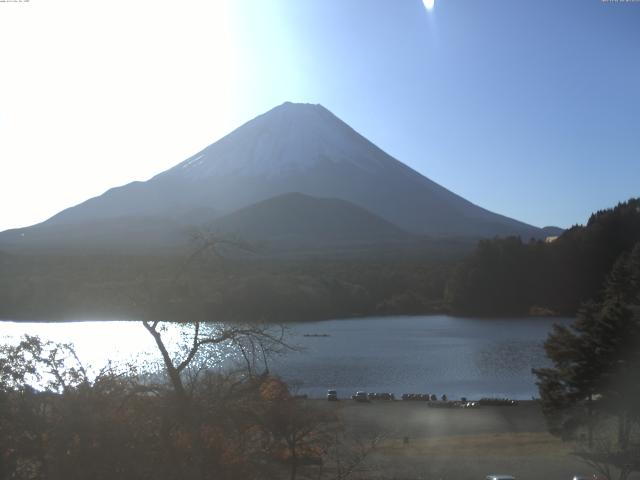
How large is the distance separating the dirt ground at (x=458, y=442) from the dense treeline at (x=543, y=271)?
28506 mm

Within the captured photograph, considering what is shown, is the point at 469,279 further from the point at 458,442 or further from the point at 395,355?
the point at 458,442

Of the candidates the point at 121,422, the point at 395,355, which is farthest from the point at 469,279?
the point at 121,422

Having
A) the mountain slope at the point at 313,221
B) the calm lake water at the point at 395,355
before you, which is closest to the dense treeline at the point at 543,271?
the calm lake water at the point at 395,355

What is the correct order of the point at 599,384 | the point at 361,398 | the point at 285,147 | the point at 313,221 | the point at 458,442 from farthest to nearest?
the point at 285,147, the point at 313,221, the point at 361,398, the point at 458,442, the point at 599,384

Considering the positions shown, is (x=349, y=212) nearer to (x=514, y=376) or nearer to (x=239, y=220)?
(x=239, y=220)

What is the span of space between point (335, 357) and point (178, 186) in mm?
63734

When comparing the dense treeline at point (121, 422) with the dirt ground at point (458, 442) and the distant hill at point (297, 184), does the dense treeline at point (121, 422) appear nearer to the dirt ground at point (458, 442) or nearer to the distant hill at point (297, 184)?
the dirt ground at point (458, 442)

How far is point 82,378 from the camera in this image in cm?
390

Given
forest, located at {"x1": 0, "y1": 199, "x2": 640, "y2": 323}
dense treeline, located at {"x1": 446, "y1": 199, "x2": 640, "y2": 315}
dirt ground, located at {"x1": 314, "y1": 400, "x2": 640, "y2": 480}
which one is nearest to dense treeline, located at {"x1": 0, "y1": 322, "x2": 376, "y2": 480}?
dirt ground, located at {"x1": 314, "y1": 400, "x2": 640, "y2": 480}

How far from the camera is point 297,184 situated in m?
89.1

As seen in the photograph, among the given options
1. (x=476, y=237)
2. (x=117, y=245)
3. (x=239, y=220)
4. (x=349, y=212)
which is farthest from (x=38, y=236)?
(x=476, y=237)

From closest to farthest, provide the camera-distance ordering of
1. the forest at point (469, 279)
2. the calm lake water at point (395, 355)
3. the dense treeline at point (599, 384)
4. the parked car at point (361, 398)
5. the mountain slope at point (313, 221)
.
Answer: the dense treeline at point (599, 384) < the parked car at point (361, 398) < the calm lake water at point (395, 355) < the forest at point (469, 279) < the mountain slope at point (313, 221)

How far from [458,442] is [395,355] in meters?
12.6

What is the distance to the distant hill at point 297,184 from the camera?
80125mm
